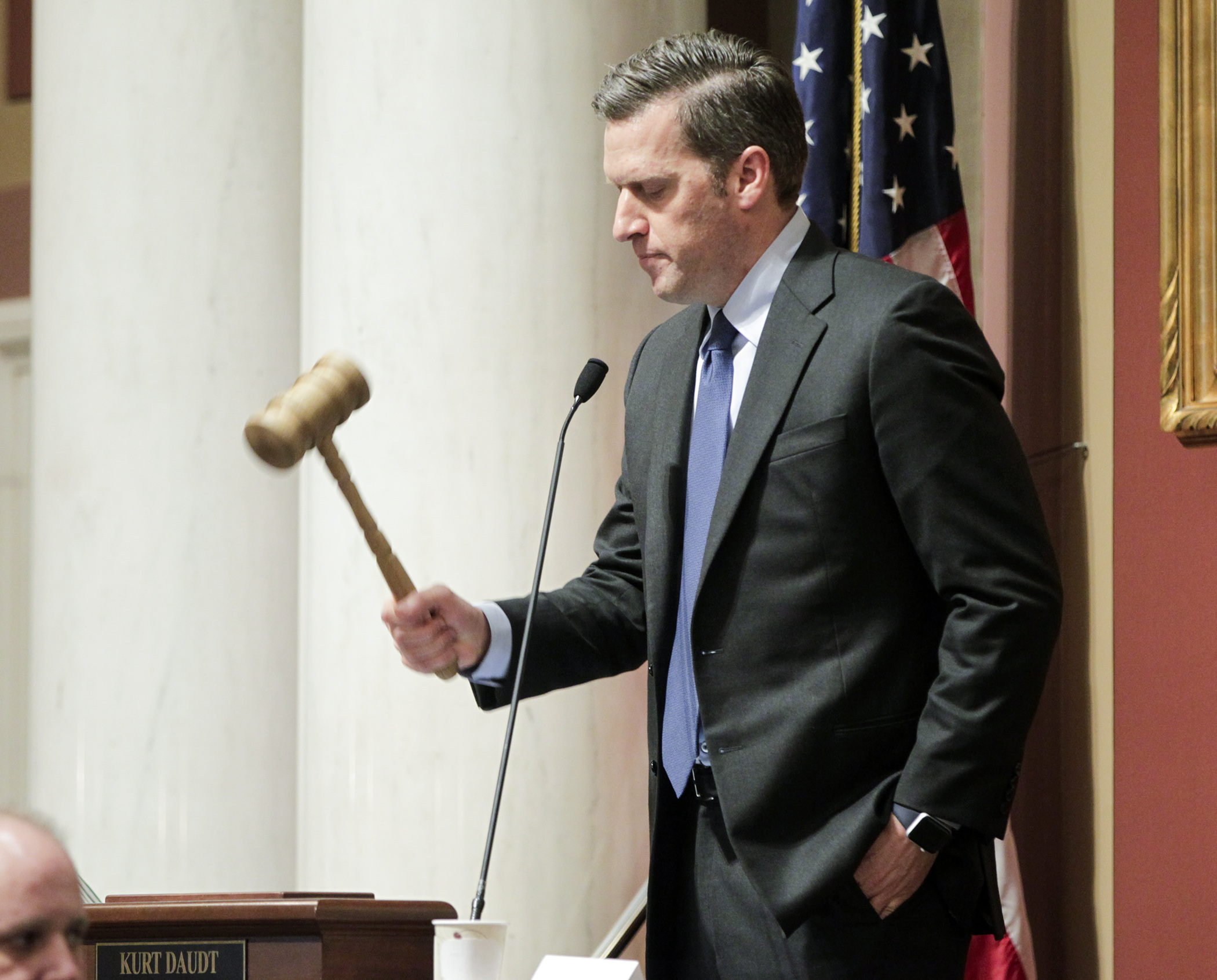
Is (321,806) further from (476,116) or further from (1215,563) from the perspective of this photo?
(1215,563)

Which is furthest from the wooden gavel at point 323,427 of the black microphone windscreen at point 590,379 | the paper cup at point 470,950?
the paper cup at point 470,950

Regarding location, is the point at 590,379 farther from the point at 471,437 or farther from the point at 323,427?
the point at 471,437

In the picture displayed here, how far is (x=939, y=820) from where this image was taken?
1.83 meters

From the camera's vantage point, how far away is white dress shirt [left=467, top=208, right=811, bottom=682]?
2127mm

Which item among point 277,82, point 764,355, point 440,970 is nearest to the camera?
point 440,970

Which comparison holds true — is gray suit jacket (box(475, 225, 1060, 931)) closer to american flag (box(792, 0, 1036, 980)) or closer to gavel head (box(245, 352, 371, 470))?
gavel head (box(245, 352, 371, 470))

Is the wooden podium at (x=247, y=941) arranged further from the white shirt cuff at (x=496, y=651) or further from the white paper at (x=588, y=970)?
the white shirt cuff at (x=496, y=651)

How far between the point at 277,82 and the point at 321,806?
67.0 inches

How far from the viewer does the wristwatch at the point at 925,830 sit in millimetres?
1832

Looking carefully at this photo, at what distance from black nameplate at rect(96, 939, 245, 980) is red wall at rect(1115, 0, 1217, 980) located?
1.84 metres

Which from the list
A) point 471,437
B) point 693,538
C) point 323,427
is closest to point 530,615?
point 693,538

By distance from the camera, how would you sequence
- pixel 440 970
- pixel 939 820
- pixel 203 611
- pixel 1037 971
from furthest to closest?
pixel 203 611 < pixel 1037 971 < pixel 939 820 < pixel 440 970

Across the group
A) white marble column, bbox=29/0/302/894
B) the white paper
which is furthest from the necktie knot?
white marble column, bbox=29/0/302/894

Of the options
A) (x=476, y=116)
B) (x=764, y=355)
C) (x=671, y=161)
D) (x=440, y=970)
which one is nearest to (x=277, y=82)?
(x=476, y=116)
